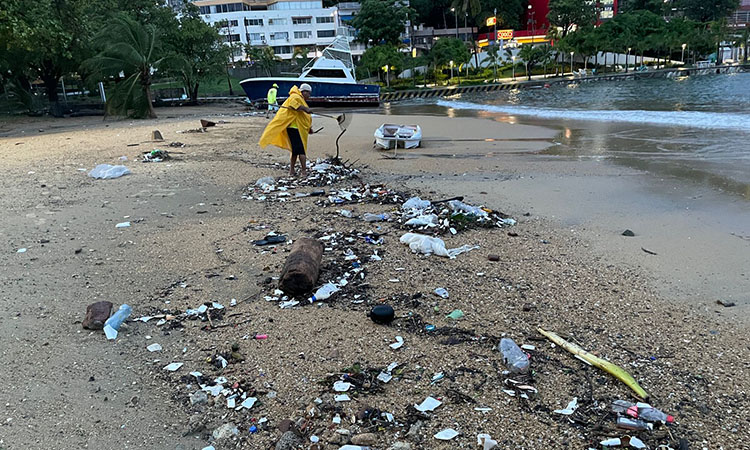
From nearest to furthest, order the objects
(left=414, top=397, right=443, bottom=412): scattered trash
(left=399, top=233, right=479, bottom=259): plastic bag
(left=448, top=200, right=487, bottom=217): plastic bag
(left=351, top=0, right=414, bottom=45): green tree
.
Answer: (left=414, top=397, right=443, bottom=412): scattered trash, (left=399, top=233, right=479, bottom=259): plastic bag, (left=448, top=200, right=487, bottom=217): plastic bag, (left=351, top=0, right=414, bottom=45): green tree

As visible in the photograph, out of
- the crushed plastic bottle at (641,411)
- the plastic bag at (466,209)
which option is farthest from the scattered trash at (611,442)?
the plastic bag at (466,209)

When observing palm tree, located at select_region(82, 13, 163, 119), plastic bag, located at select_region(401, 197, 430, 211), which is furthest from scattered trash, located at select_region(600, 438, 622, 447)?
palm tree, located at select_region(82, 13, 163, 119)

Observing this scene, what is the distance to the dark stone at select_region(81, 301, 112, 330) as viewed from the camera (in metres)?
3.47

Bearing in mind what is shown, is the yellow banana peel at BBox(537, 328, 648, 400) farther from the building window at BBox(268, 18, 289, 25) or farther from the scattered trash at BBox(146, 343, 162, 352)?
the building window at BBox(268, 18, 289, 25)

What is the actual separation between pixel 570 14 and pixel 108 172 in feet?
204

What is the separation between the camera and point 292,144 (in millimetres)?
8336

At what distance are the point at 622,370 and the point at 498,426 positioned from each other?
3.02 feet

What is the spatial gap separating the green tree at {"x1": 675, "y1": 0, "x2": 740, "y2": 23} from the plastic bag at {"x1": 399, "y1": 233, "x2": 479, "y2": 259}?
8044cm

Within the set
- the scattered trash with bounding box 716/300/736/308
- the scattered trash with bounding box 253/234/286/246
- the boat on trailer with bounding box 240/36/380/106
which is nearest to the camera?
the scattered trash with bounding box 716/300/736/308

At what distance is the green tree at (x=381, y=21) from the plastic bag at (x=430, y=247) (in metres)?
53.7

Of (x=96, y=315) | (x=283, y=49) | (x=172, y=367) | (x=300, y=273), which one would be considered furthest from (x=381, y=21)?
(x=172, y=367)

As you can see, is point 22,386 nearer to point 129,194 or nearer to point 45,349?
point 45,349

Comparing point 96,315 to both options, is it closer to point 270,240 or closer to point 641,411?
point 270,240

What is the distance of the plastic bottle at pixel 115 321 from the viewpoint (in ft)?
11.1
